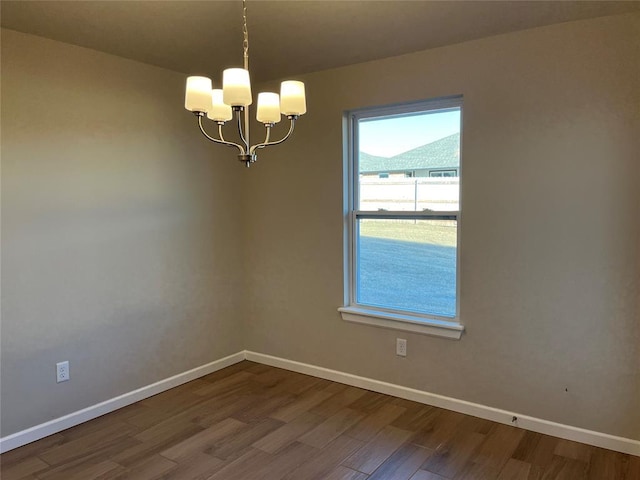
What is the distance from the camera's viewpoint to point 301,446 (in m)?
2.62

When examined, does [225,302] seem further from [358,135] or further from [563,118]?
[563,118]

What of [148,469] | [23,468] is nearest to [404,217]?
[148,469]

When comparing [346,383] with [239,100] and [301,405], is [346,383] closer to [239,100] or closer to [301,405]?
[301,405]

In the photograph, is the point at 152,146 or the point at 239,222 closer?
the point at 152,146

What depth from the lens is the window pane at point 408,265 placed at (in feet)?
10.1

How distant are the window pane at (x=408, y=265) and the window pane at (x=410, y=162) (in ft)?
0.47

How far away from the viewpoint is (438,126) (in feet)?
10.1

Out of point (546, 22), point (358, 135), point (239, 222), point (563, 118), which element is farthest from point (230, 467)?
point (546, 22)

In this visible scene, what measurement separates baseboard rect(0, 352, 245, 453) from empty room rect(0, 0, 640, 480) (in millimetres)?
13

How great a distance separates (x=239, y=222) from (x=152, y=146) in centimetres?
98

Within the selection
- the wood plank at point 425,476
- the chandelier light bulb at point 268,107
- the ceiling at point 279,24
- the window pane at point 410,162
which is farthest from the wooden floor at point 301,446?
the ceiling at point 279,24

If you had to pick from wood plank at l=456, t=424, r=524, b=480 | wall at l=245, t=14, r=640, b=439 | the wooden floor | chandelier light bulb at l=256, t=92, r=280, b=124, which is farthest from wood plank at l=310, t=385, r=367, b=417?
chandelier light bulb at l=256, t=92, r=280, b=124

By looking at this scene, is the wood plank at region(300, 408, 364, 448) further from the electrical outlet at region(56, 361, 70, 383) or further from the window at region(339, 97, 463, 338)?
the electrical outlet at region(56, 361, 70, 383)

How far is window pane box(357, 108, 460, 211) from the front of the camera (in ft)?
9.95
